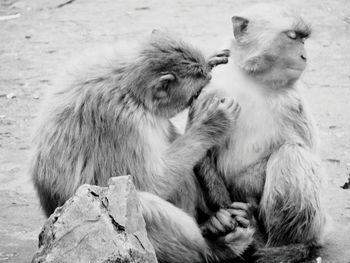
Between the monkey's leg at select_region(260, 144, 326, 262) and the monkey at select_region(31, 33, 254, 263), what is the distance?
210 mm

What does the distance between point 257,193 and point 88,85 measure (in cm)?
128

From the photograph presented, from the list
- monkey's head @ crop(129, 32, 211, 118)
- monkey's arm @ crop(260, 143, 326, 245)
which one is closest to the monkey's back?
monkey's head @ crop(129, 32, 211, 118)

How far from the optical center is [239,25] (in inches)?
212

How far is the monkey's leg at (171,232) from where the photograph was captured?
4725mm

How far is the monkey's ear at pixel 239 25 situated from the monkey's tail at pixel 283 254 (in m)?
1.31

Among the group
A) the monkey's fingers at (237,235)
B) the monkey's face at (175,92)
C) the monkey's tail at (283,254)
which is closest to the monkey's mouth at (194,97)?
the monkey's face at (175,92)

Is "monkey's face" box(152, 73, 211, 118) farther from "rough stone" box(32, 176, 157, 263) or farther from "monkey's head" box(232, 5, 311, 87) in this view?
"rough stone" box(32, 176, 157, 263)

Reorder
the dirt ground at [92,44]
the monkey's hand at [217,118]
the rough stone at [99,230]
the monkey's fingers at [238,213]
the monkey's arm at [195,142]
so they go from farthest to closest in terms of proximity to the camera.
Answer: the dirt ground at [92,44], the monkey's fingers at [238,213], the monkey's hand at [217,118], the monkey's arm at [195,142], the rough stone at [99,230]

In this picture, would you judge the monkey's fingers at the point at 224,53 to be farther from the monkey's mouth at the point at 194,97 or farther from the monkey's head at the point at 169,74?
the monkey's mouth at the point at 194,97

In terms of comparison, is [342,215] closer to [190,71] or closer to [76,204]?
[190,71]

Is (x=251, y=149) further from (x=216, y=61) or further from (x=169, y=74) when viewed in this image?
(x=169, y=74)

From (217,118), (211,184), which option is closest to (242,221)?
(211,184)

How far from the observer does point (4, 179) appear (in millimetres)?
6730

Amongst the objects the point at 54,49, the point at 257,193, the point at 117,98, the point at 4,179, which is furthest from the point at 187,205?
the point at 54,49
